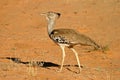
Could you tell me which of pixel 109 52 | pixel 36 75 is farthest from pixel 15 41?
pixel 36 75

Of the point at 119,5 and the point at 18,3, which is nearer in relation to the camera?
the point at 119,5

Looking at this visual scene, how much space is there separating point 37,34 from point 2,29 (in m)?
1.77

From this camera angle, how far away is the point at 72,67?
11828mm

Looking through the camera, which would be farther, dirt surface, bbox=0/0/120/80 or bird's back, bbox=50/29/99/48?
dirt surface, bbox=0/0/120/80

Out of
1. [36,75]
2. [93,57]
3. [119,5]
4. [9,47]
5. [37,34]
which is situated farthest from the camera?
[119,5]

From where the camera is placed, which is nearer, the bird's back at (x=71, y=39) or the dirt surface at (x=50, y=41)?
the bird's back at (x=71, y=39)

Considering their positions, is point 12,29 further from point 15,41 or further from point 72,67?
point 72,67

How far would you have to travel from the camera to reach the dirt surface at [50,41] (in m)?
10.9

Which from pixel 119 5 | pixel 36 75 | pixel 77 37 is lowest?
pixel 36 75

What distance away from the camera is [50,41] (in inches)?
626

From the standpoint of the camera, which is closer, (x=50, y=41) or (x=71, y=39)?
(x=71, y=39)

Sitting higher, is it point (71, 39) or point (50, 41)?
point (50, 41)

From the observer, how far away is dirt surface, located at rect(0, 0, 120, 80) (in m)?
10.9

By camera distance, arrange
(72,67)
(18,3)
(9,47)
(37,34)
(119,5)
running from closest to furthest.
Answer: (72,67) < (9,47) < (37,34) < (119,5) < (18,3)
